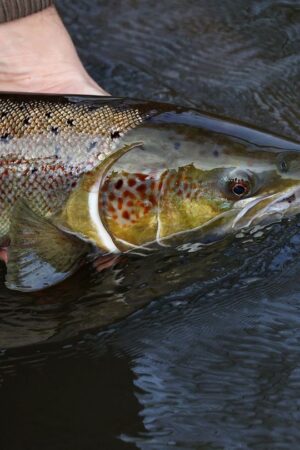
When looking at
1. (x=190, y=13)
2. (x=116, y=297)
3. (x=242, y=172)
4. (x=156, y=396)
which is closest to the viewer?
(x=156, y=396)

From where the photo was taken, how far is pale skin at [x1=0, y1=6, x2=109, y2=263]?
13.1 feet

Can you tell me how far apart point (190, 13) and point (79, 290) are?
7.81ft

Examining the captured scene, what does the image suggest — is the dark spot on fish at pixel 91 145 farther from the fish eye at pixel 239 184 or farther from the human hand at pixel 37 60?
the human hand at pixel 37 60

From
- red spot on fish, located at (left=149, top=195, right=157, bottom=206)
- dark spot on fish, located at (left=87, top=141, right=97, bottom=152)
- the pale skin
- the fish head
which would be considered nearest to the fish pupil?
the fish head

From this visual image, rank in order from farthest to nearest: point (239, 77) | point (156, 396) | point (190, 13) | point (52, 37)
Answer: point (190, 13) → point (239, 77) → point (52, 37) → point (156, 396)

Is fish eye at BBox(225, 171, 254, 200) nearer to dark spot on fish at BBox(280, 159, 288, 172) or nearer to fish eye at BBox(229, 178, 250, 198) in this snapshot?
fish eye at BBox(229, 178, 250, 198)

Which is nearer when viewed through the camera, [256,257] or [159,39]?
[256,257]

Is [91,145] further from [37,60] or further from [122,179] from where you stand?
[37,60]

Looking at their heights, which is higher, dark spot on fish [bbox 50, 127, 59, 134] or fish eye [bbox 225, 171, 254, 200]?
dark spot on fish [bbox 50, 127, 59, 134]

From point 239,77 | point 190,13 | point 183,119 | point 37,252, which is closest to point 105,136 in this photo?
point 183,119

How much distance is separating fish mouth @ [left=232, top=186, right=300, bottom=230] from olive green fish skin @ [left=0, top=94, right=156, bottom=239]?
0.50 m

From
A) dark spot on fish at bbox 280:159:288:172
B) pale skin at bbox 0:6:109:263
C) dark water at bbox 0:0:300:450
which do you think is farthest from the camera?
pale skin at bbox 0:6:109:263

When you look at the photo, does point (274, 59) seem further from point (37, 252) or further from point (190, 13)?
point (37, 252)

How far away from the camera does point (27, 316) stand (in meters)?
3.18
